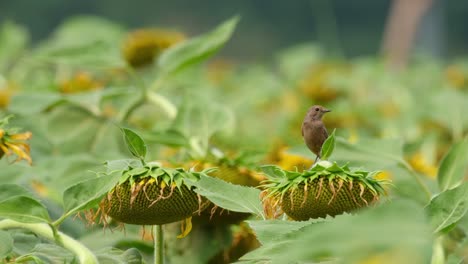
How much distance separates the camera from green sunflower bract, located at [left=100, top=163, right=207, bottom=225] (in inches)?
41.6

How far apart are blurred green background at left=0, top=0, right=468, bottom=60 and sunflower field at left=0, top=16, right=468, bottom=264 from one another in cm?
387

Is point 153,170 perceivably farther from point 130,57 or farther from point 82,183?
point 130,57

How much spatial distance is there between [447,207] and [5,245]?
431 mm

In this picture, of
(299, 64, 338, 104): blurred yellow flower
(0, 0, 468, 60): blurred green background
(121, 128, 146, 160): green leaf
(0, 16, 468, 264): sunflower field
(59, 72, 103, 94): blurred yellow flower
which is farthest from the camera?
(0, 0, 468, 60): blurred green background

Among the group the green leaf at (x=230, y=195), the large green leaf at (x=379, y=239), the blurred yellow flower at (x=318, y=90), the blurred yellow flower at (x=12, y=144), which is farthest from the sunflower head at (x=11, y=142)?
the blurred yellow flower at (x=318, y=90)

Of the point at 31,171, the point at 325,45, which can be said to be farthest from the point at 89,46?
the point at 325,45

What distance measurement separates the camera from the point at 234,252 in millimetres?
1427

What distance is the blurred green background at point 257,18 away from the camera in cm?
665

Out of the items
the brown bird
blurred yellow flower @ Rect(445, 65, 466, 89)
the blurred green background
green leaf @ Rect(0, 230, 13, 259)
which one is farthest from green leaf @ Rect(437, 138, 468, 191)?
the blurred green background

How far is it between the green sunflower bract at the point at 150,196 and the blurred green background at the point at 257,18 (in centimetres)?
522

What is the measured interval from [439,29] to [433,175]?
126 inches

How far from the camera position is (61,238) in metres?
→ 1.06

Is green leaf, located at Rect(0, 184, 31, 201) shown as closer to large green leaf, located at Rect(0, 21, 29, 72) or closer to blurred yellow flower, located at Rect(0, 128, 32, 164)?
blurred yellow flower, located at Rect(0, 128, 32, 164)

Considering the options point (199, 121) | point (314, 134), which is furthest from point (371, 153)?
point (199, 121)
